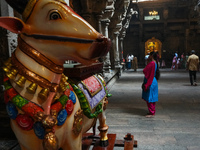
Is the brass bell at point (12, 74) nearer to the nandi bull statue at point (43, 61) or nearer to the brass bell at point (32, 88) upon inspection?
the nandi bull statue at point (43, 61)

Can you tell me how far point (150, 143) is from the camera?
3.16 meters

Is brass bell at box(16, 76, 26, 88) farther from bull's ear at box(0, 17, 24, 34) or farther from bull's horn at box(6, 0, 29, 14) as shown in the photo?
bull's horn at box(6, 0, 29, 14)

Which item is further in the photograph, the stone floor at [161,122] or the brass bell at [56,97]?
the stone floor at [161,122]

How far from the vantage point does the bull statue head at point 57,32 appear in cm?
125

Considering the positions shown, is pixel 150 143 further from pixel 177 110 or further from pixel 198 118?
pixel 177 110

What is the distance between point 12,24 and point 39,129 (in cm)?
67

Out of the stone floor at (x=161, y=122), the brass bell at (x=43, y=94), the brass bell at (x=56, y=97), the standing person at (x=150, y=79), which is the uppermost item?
the brass bell at (x=43, y=94)

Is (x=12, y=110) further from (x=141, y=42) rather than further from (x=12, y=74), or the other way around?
(x=141, y=42)

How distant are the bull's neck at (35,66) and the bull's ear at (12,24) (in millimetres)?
99

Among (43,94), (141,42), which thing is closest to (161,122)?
(43,94)

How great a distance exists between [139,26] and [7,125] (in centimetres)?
2155

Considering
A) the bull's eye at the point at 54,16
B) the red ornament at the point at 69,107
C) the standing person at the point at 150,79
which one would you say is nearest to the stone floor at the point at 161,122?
the standing person at the point at 150,79

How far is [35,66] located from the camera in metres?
1.28

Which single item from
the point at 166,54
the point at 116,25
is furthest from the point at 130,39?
the point at 116,25
